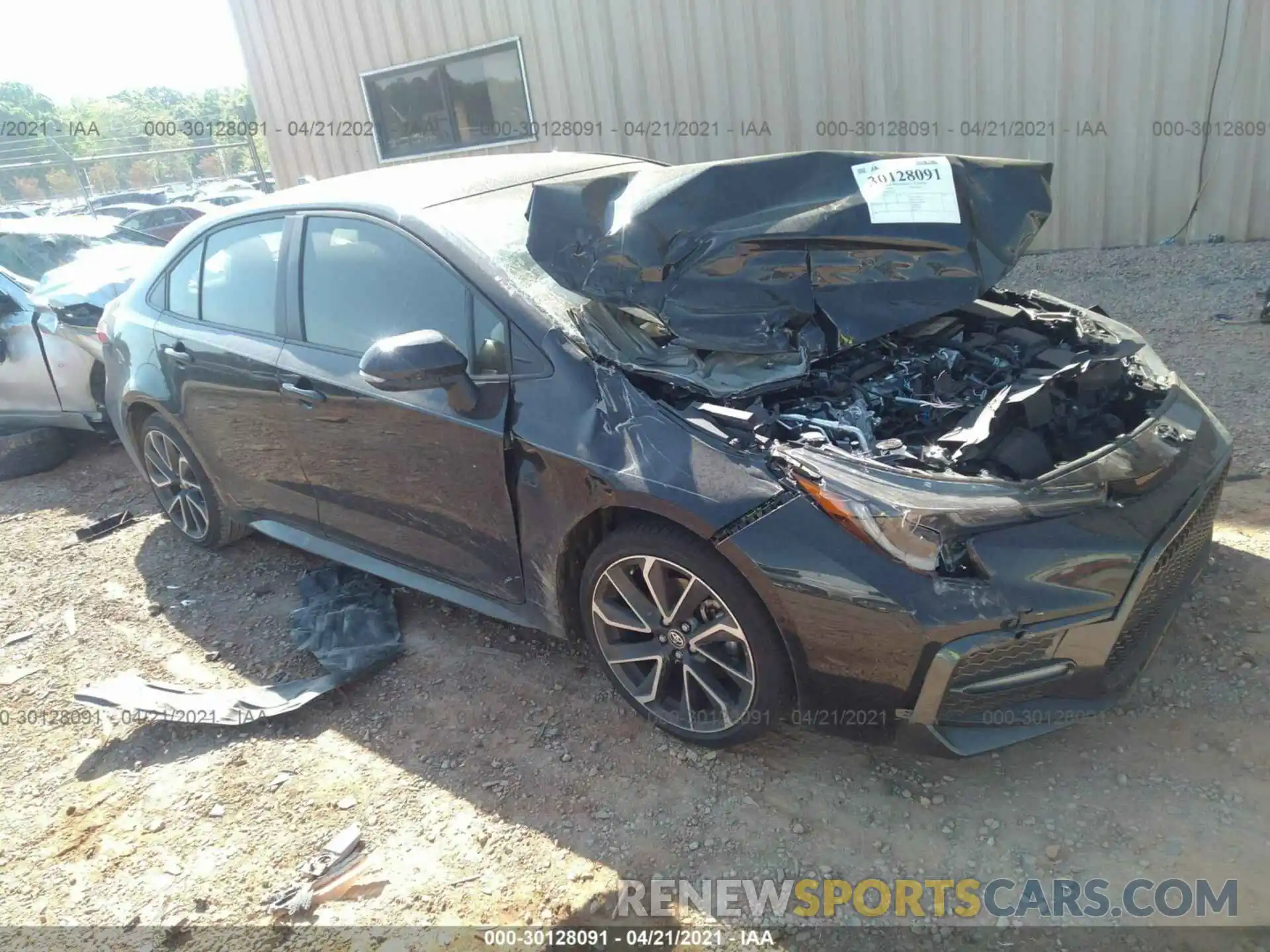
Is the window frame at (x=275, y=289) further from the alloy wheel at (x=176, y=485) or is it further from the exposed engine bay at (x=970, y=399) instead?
the exposed engine bay at (x=970, y=399)

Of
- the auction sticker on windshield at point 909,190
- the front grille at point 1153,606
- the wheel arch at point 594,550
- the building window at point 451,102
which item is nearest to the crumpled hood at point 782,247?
the auction sticker on windshield at point 909,190

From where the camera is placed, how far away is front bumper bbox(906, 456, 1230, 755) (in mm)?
2135

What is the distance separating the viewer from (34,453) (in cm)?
601

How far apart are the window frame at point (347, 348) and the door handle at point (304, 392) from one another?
0.16m

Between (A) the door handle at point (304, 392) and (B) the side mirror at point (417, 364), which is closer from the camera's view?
(B) the side mirror at point (417, 364)

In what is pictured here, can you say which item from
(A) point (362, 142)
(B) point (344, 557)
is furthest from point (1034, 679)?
(A) point (362, 142)

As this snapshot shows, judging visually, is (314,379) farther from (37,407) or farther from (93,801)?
(37,407)

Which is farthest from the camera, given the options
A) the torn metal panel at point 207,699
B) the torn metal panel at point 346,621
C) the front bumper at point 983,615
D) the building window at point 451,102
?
the building window at point 451,102

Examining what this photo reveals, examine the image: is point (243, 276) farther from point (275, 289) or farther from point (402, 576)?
point (402, 576)

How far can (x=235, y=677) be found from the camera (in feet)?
11.2

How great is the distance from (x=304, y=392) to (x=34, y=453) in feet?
13.4

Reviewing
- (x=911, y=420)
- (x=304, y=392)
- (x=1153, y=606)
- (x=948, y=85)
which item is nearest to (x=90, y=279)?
(x=304, y=392)

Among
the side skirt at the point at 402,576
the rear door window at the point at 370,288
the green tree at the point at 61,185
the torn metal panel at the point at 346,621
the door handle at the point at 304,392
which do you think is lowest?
the torn metal panel at the point at 346,621

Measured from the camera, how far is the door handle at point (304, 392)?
3.15 meters
